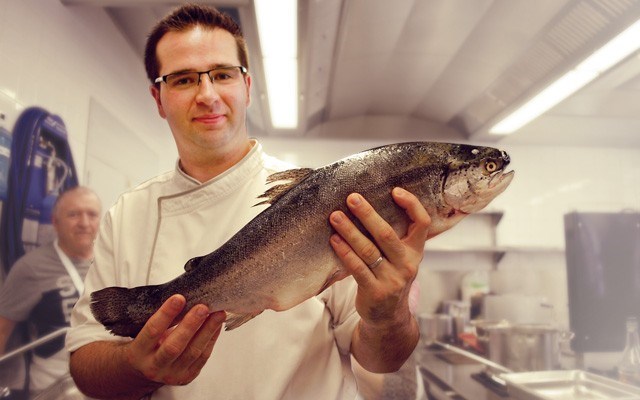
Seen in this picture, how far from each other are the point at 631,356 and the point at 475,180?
2.36m

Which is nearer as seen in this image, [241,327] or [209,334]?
[209,334]

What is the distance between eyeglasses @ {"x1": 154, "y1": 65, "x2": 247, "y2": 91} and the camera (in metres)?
0.97

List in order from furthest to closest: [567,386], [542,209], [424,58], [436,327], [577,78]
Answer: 1. [542,209]
2. [436,327]
3. [424,58]
4. [577,78]
5. [567,386]

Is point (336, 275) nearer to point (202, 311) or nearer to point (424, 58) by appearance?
point (202, 311)

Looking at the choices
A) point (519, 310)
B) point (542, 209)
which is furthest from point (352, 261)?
point (542, 209)

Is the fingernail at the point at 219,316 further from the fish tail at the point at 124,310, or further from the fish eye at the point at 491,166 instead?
the fish eye at the point at 491,166

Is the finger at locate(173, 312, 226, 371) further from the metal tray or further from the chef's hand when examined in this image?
the metal tray

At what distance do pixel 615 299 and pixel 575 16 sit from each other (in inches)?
70.4

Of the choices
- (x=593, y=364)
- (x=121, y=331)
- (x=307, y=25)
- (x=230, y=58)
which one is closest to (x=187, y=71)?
(x=230, y=58)

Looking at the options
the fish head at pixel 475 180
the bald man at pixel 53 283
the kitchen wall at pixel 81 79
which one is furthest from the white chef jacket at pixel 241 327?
the kitchen wall at pixel 81 79

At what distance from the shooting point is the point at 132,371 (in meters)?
0.89

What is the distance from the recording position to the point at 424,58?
290cm

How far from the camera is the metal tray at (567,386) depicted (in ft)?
6.53

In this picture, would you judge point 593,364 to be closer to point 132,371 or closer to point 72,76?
point 132,371
